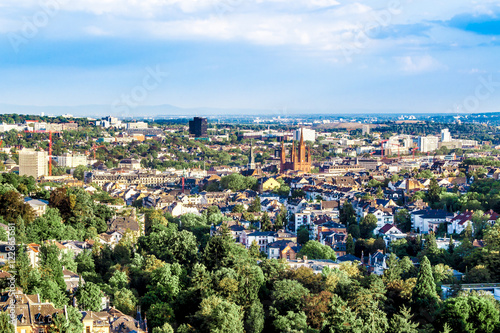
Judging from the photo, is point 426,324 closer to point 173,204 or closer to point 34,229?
point 34,229

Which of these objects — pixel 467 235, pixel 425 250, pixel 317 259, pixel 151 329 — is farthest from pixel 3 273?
pixel 467 235

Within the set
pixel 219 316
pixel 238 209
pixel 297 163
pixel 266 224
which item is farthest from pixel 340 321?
pixel 297 163

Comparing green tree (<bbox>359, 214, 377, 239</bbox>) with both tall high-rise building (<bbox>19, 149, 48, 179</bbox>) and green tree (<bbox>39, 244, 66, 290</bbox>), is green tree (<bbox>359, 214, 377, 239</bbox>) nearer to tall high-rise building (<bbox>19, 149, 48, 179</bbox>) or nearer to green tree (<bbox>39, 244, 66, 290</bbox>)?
green tree (<bbox>39, 244, 66, 290</bbox>)

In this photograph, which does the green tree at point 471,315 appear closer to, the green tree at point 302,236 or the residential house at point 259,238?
the residential house at point 259,238

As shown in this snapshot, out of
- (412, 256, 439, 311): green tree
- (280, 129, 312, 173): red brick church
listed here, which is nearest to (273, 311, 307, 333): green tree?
(412, 256, 439, 311): green tree

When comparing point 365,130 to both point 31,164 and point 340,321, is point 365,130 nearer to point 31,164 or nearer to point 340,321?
point 31,164

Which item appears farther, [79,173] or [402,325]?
[79,173]
